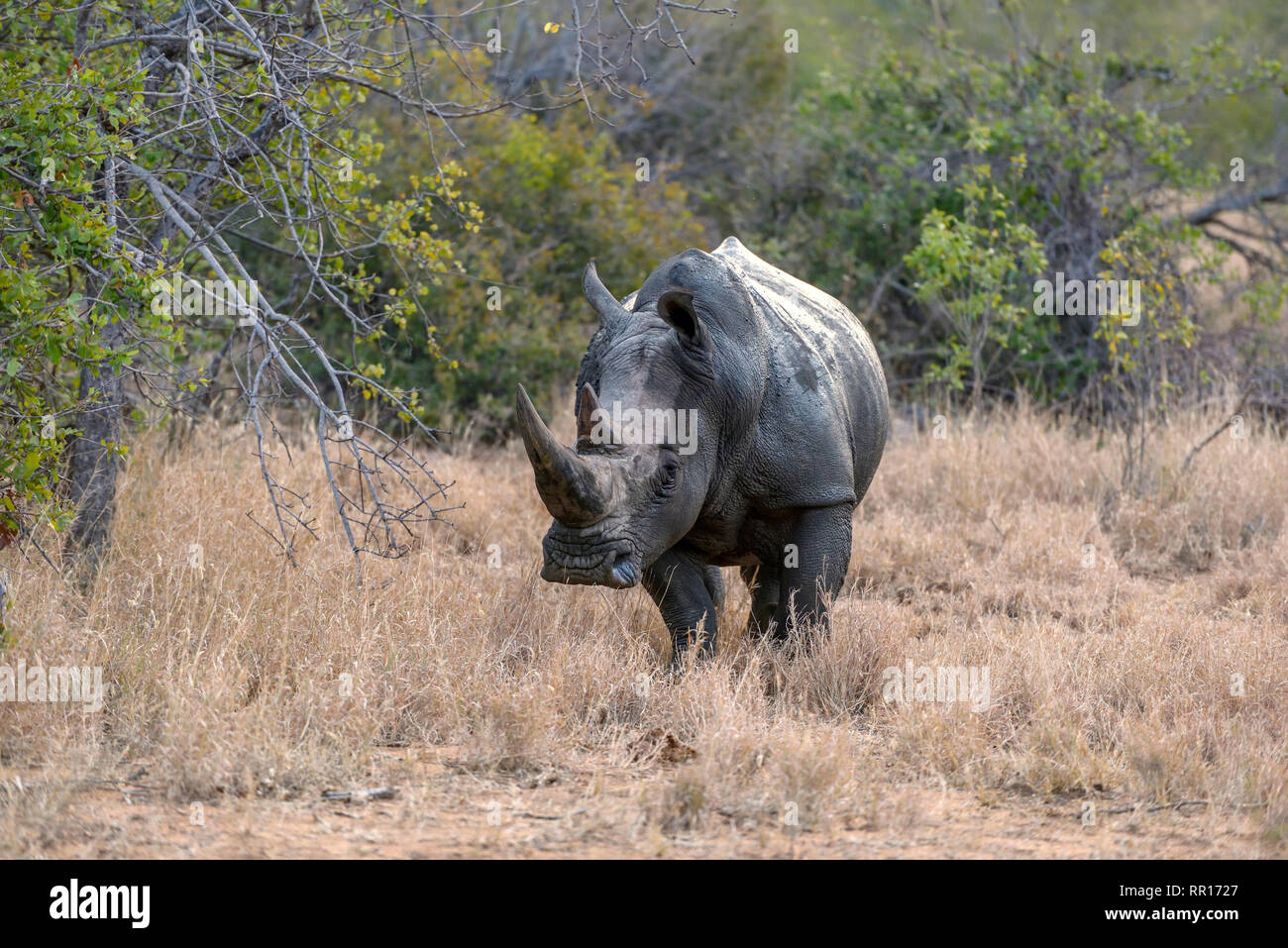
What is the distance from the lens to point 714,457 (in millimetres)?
5449

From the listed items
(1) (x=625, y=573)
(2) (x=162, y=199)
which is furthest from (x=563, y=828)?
(2) (x=162, y=199)

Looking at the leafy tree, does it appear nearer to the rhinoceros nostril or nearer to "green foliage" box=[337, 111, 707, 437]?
the rhinoceros nostril

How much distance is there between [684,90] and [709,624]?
1114cm

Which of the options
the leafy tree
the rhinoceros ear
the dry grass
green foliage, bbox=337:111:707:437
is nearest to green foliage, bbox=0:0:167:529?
the leafy tree

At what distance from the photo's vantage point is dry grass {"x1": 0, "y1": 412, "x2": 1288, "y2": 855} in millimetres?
4523

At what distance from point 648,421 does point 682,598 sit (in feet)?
3.51

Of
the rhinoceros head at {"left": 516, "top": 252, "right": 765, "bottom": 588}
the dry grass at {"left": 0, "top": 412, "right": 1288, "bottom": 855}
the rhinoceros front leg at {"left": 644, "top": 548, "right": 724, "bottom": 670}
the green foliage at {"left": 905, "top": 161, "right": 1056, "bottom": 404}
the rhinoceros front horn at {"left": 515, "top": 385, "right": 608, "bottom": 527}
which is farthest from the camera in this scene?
the green foliage at {"left": 905, "top": 161, "right": 1056, "bottom": 404}

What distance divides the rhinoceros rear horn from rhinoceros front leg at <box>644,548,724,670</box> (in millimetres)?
1023

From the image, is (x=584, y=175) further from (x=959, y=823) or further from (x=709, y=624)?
(x=959, y=823)

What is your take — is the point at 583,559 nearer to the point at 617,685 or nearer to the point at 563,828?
the point at 617,685

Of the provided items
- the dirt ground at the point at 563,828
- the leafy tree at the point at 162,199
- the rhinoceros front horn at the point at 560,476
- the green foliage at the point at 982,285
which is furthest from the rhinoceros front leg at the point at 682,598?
the green foliage at the point at 982,285

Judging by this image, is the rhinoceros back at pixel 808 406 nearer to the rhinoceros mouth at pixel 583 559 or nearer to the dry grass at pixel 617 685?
the dry grass at pixel 617 685

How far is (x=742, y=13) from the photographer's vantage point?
1656 cm

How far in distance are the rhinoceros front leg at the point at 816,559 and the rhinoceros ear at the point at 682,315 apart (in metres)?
0.95
